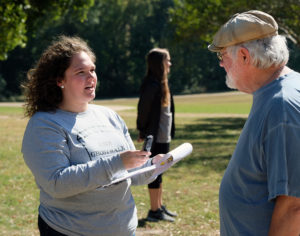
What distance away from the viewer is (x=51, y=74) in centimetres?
267

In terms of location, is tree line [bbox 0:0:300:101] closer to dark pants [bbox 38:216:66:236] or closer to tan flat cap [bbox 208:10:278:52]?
dark pants [bbox 38:216:66:236]

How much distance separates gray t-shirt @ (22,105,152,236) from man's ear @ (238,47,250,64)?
33.1 inches

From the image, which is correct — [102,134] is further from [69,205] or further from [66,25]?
[66,25]

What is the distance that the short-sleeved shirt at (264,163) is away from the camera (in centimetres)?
181

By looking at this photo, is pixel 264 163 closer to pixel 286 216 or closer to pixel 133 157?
pixel 286 216

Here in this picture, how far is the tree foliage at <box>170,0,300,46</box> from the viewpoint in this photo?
1661cm

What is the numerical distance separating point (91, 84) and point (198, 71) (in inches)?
2274

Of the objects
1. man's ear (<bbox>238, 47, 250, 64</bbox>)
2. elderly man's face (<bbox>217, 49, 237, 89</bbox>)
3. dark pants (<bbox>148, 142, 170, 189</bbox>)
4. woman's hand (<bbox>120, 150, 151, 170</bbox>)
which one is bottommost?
dark pants (<bbox>148, 142, 170, 189</bbox>)

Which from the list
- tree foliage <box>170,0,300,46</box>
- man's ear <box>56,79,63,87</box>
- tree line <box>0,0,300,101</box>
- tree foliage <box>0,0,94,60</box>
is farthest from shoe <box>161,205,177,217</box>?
tree line <box>0,0,300,101</box>

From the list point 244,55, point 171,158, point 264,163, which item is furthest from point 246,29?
point 171,158

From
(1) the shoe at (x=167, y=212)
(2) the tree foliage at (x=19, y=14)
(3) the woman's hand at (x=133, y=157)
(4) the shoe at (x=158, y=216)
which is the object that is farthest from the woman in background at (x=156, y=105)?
(2) the tree foliage at (x=19, y=14)

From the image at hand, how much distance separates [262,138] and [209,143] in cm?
1199

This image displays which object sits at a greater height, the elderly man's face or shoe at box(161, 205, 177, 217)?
the elderly man's face

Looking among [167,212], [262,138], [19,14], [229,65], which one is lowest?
[167,212]
